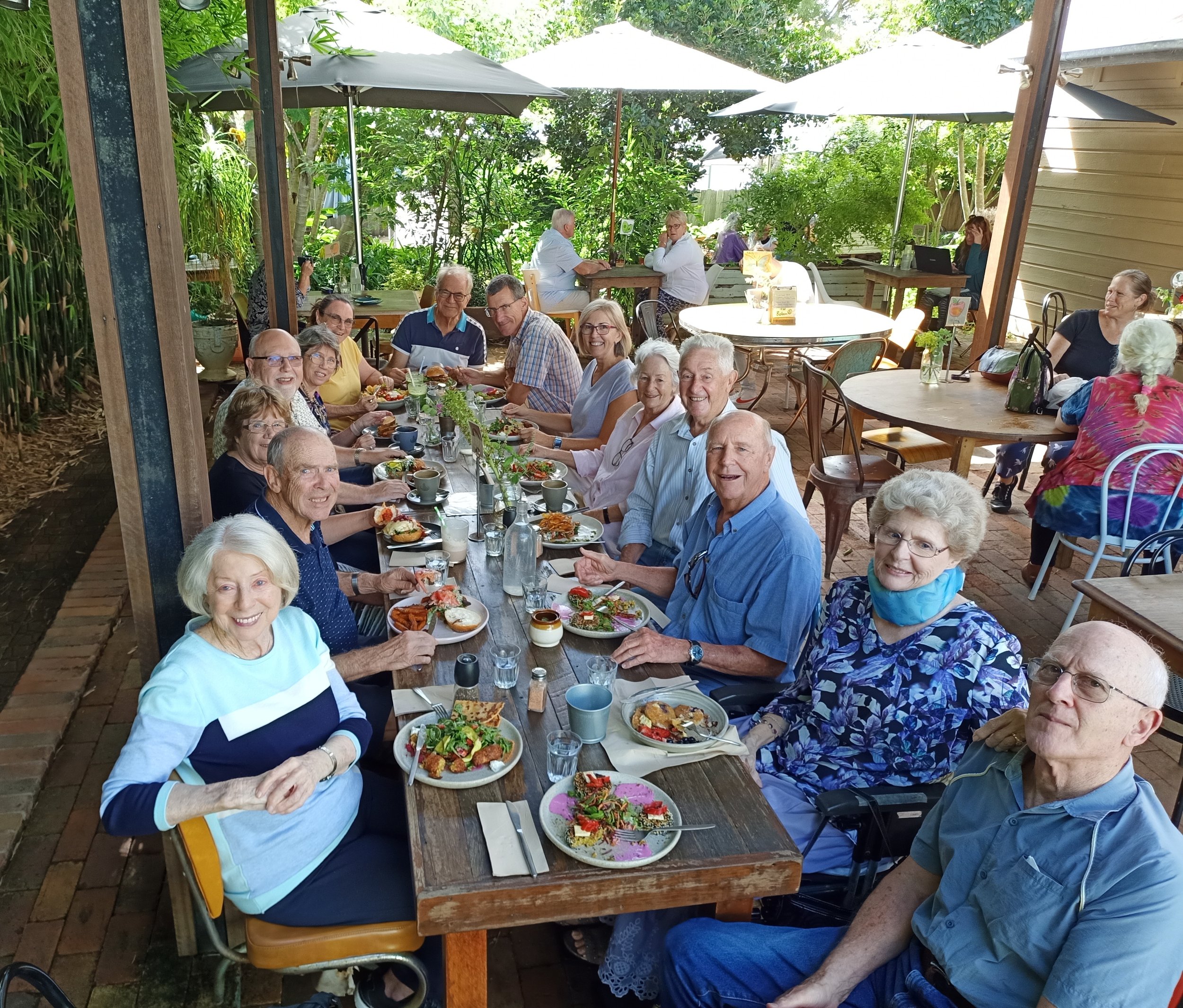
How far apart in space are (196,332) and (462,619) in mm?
6236

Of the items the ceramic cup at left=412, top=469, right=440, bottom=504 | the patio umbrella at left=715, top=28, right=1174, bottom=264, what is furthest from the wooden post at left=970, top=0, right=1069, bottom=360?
the ceramic cup at left=412, top=469, right=440, bottom=504

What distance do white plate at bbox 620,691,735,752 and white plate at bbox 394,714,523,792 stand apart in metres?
0.27

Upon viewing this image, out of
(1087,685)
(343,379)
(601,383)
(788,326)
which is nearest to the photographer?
(1087,685)

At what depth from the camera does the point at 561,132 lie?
13.7 meters

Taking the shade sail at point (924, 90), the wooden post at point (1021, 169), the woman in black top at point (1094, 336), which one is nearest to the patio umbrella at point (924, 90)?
the shade sail at point (924, 90)

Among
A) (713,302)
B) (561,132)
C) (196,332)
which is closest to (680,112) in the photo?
(561,132)

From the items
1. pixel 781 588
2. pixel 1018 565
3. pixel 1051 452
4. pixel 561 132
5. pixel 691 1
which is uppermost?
pixel 691 1

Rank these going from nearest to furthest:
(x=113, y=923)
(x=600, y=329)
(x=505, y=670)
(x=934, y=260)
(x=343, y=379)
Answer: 1. (x=505, y=670)
2. (x=113, y=923)
3. (x=600, y=329)
4. (x=343, y=379)
5. (x=934, y=260)

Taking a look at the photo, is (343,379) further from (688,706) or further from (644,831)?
(644,831)

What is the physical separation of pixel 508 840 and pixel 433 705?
1.62ft

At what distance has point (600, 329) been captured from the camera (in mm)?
4602

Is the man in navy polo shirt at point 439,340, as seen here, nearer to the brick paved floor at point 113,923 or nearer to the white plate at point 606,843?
the brick paved floor at point 113,923

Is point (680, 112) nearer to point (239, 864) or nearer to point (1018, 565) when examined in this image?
point (1018, 565)

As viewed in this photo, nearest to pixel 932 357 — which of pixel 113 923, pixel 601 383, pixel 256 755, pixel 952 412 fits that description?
pixel 952 412
